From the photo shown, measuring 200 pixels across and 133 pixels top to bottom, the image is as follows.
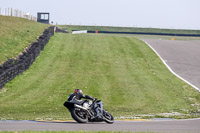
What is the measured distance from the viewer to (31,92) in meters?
25.1

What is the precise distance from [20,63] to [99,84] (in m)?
6.19

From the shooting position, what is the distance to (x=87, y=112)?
48.3ft

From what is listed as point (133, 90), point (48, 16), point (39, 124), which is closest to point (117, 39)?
point (133, 90)

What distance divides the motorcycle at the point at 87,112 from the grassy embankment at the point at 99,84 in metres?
3.26

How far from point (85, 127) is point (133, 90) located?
12895 mm

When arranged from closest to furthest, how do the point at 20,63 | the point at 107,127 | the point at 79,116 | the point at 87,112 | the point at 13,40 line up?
the point at 107,127 < the point at 79,116 < the point at 87,112 < the point at 20,63 < the point at 13,40

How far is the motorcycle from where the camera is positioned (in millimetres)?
14398

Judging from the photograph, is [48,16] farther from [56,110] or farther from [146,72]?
[56,110]

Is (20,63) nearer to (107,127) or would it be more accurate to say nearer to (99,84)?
(99,84)

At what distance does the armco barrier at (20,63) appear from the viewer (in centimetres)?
2631

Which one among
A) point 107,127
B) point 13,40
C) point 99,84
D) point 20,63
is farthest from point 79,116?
point 13,40

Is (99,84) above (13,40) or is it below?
below

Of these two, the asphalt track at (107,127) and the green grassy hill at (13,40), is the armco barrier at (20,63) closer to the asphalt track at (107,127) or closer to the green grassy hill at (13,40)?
the green grassy hill at (13,40)

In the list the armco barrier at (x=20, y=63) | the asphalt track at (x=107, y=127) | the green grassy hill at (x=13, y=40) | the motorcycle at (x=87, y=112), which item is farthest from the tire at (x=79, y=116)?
the green grassy hill at (x=13, y=40)
